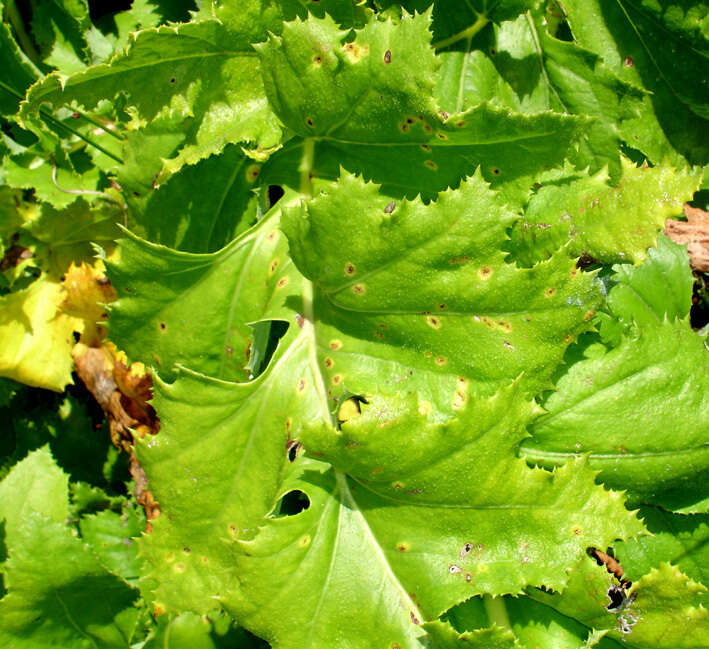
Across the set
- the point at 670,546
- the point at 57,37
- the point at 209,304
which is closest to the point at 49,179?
the point at 57,37

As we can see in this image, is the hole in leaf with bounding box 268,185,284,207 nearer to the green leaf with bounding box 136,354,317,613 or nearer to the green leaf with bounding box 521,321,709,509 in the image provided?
the green leaf with bounding box 136,354,317,613

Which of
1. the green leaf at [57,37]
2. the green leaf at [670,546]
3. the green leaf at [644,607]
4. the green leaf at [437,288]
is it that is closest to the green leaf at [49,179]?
the green leaf at [57,37]

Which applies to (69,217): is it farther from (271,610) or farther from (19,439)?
(271,610)

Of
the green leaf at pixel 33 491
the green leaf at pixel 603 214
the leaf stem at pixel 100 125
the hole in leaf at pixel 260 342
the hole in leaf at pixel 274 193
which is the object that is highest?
the leaf stem at pixel 100 125

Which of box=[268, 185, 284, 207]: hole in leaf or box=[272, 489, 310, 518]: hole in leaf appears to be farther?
box=[268, 185, 284, 207]: hole in leaf

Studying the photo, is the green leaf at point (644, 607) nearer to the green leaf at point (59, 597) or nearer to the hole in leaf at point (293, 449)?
the hole in leaf at point (293, 449)

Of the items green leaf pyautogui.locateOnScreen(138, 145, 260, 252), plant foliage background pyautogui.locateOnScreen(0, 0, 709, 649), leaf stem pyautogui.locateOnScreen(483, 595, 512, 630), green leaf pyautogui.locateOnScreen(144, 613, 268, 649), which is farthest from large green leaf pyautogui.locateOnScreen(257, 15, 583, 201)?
green leaf pyautogui.locateOnScreen(144, 613, 268, 649)

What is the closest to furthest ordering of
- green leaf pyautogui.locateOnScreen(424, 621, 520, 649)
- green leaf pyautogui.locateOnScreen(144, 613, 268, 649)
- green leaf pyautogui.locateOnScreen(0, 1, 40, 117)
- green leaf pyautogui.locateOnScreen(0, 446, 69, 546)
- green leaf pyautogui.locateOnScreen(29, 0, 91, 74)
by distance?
green leaf pyautogui.locateOnScreen(424, 621, 520, 649) < green leaf pyautogui.locateOnScreen(144, 613, 268, 649) < green leaf pyautogui.locateOnScreen(0, 1, 40, 117) < green leaf pyautogui.locateOnScreen(0, 446, 69, 546) < green leaf pyautogui.locateOnScreen(29, 0, 91, 74)
